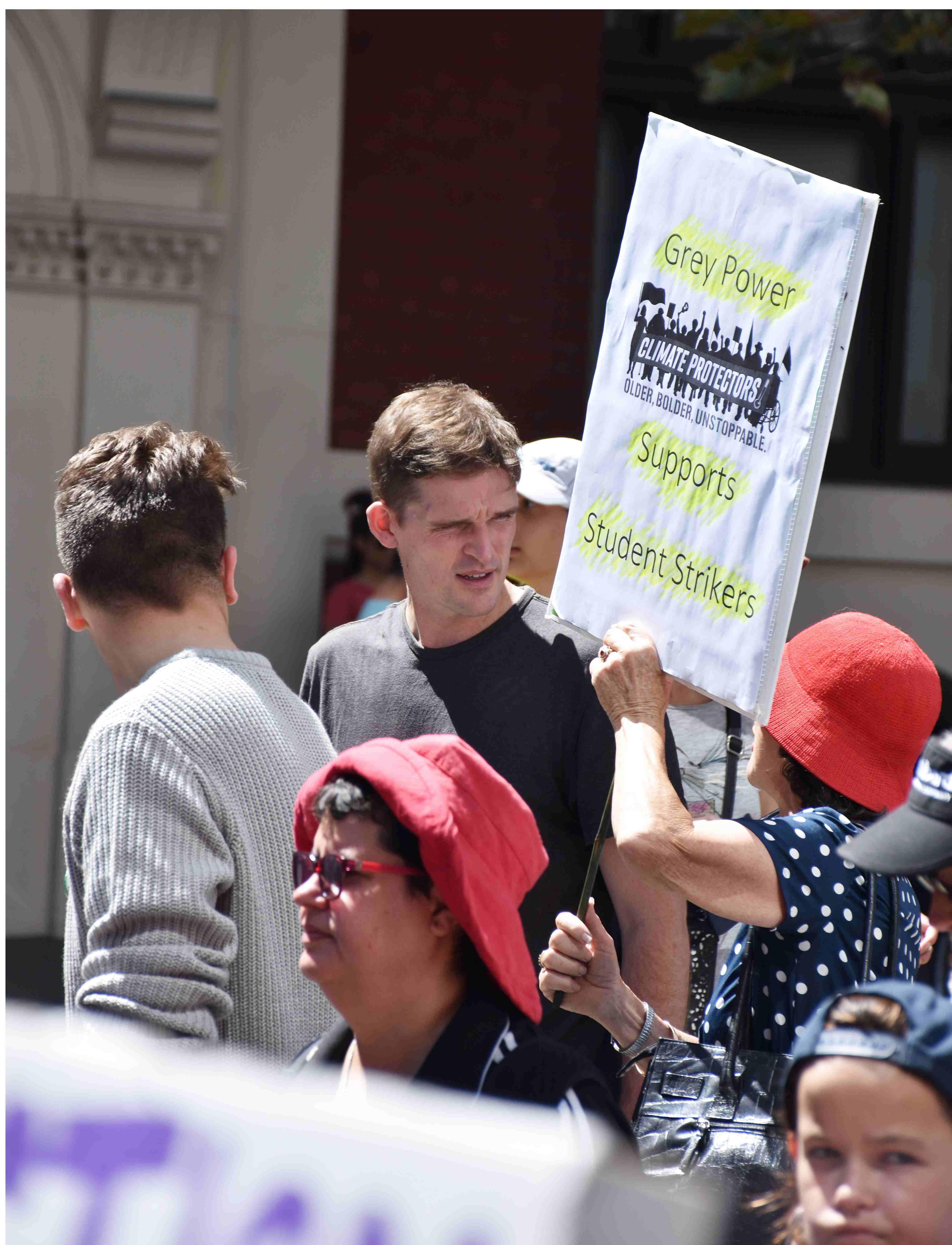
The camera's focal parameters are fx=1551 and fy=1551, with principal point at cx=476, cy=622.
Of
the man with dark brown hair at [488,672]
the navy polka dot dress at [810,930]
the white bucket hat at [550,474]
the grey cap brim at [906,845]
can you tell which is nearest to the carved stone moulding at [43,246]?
the white bucket hat at [550,474]

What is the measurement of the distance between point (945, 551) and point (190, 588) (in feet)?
19.2

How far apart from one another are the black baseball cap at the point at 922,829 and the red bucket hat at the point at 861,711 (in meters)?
0.46

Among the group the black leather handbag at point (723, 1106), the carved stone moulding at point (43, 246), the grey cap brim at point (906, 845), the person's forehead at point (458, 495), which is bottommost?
the black leather handbag at point (723, 1106)

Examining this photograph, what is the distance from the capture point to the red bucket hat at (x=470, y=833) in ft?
5.71

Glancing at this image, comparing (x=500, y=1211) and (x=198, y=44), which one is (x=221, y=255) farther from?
(x=500, y=1211)

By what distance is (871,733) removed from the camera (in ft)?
7.38

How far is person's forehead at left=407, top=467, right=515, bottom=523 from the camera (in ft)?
8.76

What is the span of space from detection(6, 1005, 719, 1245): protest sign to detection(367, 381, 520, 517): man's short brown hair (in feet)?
4.90

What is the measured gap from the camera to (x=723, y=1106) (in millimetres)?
2090

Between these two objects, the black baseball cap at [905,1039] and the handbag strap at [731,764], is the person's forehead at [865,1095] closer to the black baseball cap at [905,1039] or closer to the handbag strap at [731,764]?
the black baseball cap at [905,1039]

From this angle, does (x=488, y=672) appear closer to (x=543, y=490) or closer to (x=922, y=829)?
(x=543, y=490)

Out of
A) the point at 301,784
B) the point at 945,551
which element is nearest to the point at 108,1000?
the point at 301,784

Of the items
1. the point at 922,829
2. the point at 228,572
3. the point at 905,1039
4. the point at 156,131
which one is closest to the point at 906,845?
the point at 922,829

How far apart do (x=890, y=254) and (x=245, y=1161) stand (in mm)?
7163
